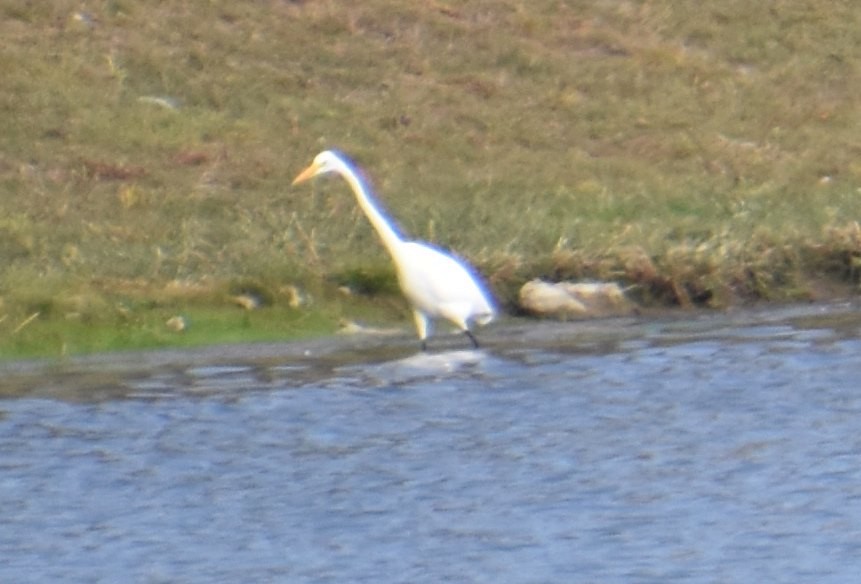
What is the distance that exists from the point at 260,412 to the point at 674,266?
479 cm

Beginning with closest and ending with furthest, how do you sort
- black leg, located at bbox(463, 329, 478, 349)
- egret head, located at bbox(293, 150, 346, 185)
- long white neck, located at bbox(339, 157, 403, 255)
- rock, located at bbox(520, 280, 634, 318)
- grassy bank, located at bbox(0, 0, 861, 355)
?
long white neck, located at bbox(339, 157, 403, 255) < black leg, located at bbox(463, 329, 478, 349) < egret head, located at bbox(293, 150, 346, 185) < rock, located at bbox(520, 280, 634, 318) < grassy bank, located at bbox(0, 0, 861, 355)

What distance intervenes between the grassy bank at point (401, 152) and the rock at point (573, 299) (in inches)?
7.0

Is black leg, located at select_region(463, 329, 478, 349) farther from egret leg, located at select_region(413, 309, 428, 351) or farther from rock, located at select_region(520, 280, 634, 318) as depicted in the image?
rock, located at select_region(520, 280, 634, 318)

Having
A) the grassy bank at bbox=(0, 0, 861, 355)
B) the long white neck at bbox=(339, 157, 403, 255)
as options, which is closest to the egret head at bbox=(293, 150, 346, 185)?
the long white neck at bbox=(339, 157, 403, 255)

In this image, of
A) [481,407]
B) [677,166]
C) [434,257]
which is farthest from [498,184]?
[481,407]

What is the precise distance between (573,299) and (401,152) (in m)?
6.07

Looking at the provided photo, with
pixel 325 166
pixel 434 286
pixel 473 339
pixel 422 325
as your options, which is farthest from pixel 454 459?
pixel 325 166

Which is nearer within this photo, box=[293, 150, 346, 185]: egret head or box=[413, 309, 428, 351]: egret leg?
box=[413, 309, 428, 351]: egret leg

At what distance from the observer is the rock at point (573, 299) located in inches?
671

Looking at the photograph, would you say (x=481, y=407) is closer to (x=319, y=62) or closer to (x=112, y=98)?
(x=112, y=98)

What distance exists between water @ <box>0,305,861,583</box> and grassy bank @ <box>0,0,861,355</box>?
71cm

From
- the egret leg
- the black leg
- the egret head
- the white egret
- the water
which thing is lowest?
the water

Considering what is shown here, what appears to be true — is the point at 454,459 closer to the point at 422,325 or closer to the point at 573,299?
the point at 422,325

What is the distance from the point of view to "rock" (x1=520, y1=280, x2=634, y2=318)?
55.9 ft
